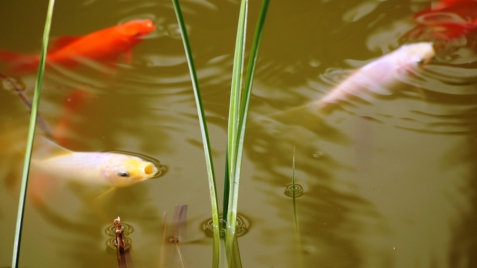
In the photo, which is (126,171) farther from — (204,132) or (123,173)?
(204,132)

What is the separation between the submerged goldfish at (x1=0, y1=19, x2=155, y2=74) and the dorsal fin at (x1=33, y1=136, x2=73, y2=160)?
452 millimetres

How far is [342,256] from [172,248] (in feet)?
1.60

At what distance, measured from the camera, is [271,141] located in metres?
1.73

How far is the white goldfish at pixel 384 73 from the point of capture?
190cm

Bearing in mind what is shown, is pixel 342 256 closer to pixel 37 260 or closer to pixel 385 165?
pixel 385 165

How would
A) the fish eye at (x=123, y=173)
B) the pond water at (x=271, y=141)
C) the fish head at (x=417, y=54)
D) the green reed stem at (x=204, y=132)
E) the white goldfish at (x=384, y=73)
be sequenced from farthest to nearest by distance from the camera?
the fish head at (x=417, y=54) < the white goldfish at (x=384, y=73) < the fish eye at (x=123, y=173) < the pond water at (x=271, y=141) < the green reed stem at (x=204, y=132)

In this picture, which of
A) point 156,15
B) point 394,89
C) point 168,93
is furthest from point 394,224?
point 156,15

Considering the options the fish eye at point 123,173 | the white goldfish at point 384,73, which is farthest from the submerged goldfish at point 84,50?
the white goldfish at point 384,73

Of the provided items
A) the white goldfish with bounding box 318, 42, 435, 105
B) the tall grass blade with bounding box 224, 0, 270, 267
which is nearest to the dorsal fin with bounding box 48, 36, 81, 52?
the white goldfish with bounding box 318, 42, 435, 105

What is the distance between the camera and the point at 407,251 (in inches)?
55.8

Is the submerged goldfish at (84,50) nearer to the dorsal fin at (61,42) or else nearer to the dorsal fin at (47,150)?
the dorsal fin at (61,42)

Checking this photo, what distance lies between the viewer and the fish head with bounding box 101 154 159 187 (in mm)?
1588

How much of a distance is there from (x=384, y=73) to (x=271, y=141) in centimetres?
58

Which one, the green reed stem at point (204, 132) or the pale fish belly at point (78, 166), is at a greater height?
the pale fish belly at point (78, 166)
